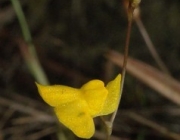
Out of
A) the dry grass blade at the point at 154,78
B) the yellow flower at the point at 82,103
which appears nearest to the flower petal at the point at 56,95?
the yellow flower at the point at 82,103

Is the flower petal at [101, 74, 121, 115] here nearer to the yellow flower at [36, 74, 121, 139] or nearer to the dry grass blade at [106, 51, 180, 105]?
the yellow flower at [36, 74, 121, 139]

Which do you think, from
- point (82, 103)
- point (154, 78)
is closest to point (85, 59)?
A: point (154, 78)

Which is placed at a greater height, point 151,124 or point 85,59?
point 85,59

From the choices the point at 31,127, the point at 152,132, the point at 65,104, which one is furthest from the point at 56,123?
the point at 65,104

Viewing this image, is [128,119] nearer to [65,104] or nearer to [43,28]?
[43,28]

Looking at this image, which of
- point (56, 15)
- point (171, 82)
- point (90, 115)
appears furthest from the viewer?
point (56, 15)

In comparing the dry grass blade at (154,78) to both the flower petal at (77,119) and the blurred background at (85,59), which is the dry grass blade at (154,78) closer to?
the blurred background at (85,59)

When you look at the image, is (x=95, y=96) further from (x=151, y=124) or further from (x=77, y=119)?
(x=151, y=124)
